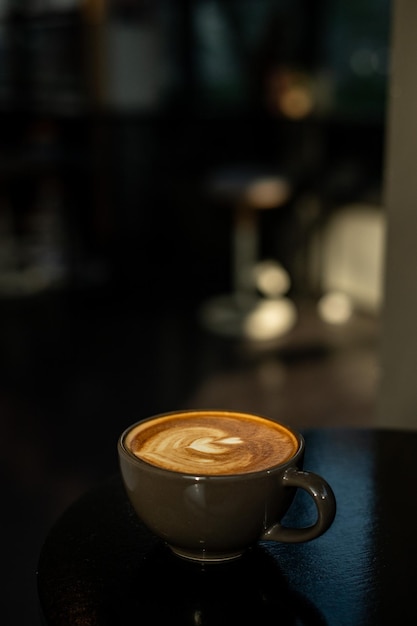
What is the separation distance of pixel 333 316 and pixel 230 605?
10.7 ft

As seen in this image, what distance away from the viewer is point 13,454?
2502 millimetres

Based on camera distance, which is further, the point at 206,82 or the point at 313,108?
the point at 206,82

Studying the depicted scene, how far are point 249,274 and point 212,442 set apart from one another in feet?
11.0

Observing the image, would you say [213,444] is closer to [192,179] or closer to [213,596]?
[213,596]

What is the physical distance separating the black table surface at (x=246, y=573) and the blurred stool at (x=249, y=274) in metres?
2.74

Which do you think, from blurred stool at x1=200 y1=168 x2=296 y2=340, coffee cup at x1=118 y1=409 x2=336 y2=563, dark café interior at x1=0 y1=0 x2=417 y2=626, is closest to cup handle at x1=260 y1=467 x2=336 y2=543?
coffee cup at x1=118 y1=409 x2=336 y2=563

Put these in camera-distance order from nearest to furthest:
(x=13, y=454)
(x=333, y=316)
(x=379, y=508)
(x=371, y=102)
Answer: (x=379, y=508) → (x=13, y=454) → (x=333, y=316) → (x=371, y=102)

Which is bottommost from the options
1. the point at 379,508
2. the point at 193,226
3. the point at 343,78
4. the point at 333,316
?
the point at 333,316

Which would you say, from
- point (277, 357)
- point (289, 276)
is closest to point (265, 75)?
point (289, 276)

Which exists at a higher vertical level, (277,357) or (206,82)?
(206,82)

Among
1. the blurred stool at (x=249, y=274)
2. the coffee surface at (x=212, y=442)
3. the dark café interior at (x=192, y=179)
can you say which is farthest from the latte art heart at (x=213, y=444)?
the blurred stool at (x=249, y=274)

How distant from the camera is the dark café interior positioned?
12.1ft

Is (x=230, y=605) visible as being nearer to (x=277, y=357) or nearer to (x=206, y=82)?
(x=277, y=357)

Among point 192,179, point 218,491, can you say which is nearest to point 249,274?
point 192,179
